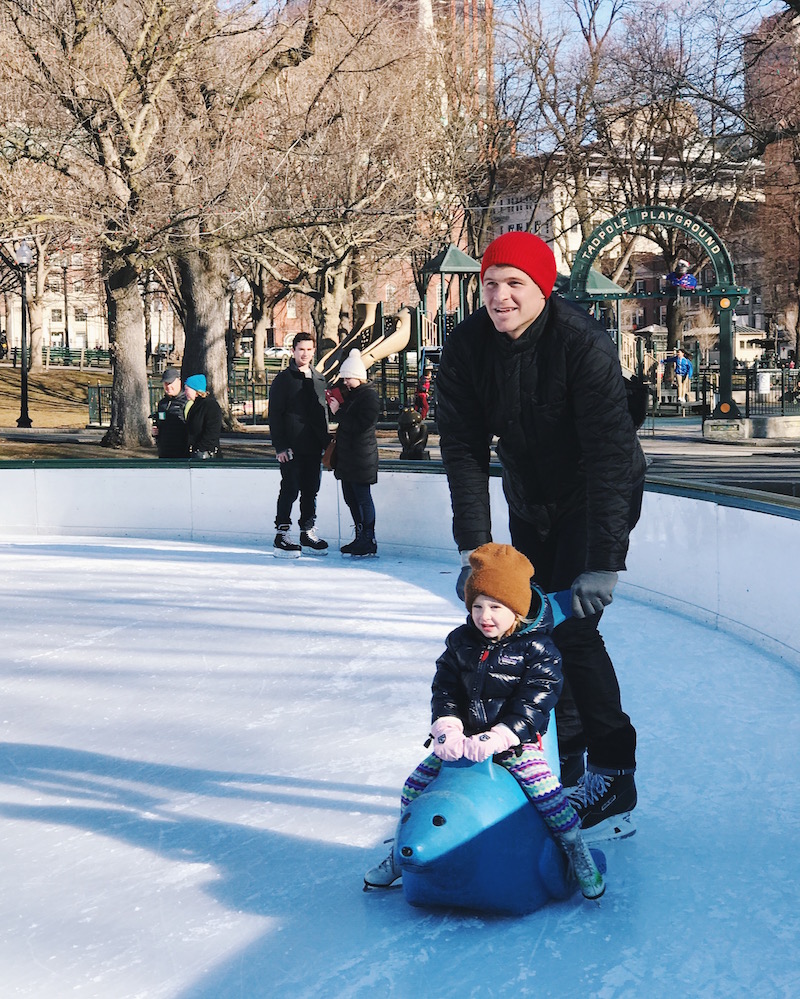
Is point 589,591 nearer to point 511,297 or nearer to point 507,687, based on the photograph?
point 507,687

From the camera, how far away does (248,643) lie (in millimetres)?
6312

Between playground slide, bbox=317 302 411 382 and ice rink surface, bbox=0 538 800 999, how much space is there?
17.1 m

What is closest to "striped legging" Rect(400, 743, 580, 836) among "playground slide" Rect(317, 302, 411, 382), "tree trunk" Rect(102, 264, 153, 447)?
"tree trunk" Rect(102, 264, 153, 447)

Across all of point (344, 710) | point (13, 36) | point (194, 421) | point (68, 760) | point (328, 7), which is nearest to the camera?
point (68, 760)

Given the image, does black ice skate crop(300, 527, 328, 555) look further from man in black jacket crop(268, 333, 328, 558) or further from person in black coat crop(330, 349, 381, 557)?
person in black coat crop(330, 349, 381, 557)

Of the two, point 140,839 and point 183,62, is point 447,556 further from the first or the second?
point 183,62

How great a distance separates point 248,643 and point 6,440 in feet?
52.6

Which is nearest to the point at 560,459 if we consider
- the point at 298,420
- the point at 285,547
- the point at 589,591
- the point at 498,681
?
the point at 589,591

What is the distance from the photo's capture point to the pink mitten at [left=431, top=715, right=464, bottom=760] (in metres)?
2.77

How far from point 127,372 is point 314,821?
15836 millimetres

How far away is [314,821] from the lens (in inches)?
143

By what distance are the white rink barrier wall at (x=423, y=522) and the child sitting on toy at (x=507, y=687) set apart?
2.91 meters

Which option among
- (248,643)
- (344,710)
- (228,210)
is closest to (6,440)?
(228,210)

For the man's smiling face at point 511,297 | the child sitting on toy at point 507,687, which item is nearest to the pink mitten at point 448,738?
the child sitting on toy at point 507,687
